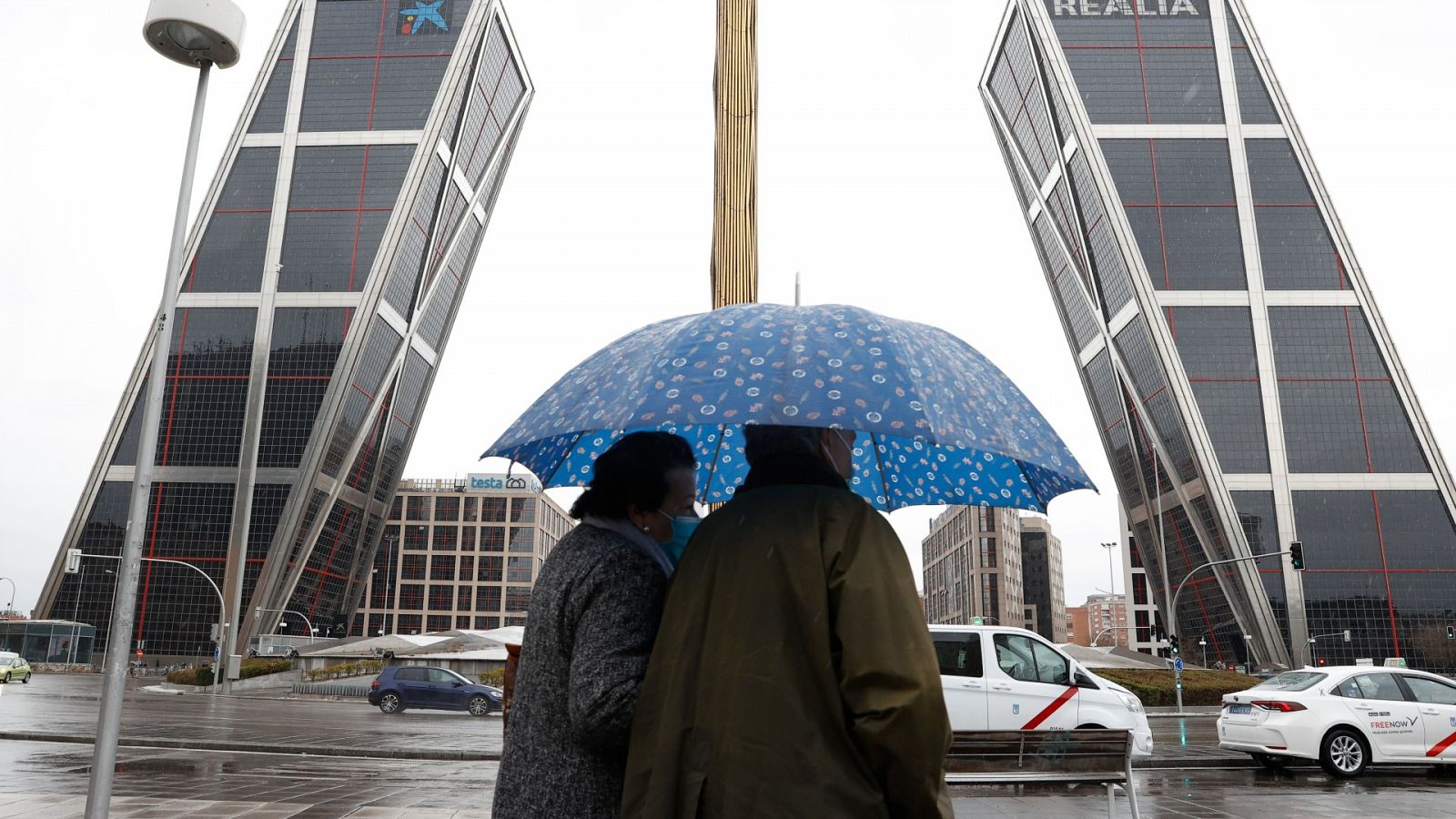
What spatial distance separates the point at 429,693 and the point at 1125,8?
184 ft

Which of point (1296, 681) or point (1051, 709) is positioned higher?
point (1296, 681)

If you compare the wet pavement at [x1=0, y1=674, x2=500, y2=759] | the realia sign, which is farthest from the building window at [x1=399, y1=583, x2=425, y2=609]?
the wet pavement at [x1=0, y1=674, x2=500, y2=759]

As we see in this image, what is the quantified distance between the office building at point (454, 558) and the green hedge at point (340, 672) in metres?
55.3

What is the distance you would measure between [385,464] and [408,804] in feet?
193

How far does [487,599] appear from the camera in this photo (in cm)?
9906

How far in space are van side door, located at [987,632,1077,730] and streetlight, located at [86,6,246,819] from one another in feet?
26.6

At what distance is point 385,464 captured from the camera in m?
64.3

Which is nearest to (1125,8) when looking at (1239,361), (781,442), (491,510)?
(1239,361)

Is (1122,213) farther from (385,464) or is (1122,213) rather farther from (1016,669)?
(1016,669)

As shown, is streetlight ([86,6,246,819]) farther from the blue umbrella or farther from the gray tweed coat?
the gray tweed coat

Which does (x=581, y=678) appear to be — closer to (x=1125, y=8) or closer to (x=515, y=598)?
(x=1125, y=8)

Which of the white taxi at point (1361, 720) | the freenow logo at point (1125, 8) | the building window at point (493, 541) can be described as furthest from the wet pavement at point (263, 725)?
the building window at point (493, 541)

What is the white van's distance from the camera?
10977 millimetres

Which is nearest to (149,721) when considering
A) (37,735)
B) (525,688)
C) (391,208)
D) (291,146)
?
(37,735)
